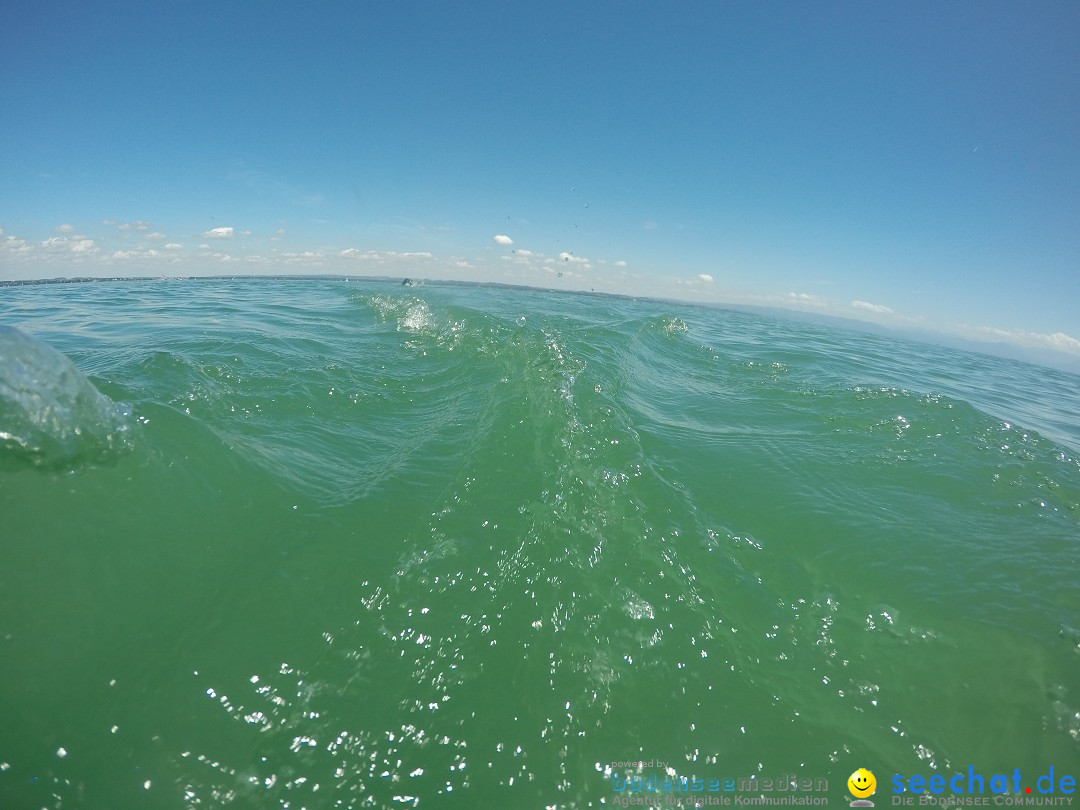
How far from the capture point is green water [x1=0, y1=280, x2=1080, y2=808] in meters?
3.20

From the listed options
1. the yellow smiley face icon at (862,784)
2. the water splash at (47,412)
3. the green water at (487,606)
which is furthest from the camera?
the water splash at (47,412)

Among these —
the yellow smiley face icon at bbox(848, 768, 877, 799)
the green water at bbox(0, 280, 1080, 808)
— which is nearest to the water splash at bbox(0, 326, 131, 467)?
the green water at bbox(0, 280, 1080, 808)

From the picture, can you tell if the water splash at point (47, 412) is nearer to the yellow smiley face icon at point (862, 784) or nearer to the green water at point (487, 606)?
the green water at point (487, 606)

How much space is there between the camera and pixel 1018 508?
7.26 m

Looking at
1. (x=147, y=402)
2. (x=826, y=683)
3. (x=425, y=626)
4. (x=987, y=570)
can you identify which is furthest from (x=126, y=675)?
(x=987, y=570)

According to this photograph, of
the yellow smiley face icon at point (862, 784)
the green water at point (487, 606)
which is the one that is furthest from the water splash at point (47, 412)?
the yellow smiley face icon at point (862, 784)

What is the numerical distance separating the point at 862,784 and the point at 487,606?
139 inches

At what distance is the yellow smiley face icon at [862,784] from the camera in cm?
334

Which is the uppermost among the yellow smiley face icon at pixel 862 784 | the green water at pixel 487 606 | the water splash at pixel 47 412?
the water splash at pixel 47 412

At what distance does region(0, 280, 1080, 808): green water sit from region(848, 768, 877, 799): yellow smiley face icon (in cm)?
8

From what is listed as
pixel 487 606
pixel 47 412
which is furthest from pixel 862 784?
pixel 47 412

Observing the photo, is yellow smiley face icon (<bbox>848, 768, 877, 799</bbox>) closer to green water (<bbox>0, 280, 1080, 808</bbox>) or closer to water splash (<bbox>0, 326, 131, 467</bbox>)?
green water (<bbox>0, 280, 1080, 808</bbox>)

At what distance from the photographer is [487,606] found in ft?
14.2

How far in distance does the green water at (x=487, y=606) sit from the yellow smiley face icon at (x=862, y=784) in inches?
3.3
